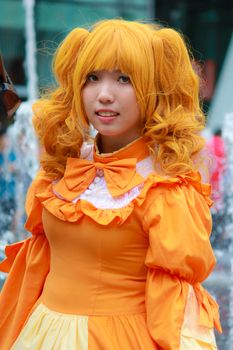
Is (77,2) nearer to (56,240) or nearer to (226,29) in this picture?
(226,29)

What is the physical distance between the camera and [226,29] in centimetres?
1305

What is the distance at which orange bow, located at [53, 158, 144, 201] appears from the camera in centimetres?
210

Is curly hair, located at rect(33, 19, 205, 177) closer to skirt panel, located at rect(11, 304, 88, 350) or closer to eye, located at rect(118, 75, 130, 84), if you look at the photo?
eye, located at rect(118, 75, 130, 84)

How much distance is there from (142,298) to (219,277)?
117 inches

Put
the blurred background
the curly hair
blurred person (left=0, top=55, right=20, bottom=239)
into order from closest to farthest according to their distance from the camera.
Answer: the curly hair
blurred person (left=0, top=55, right=20, bottom=239)
the blurred background

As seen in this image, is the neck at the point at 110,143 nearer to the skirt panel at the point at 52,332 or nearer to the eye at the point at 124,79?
the eye at the point at 124,79

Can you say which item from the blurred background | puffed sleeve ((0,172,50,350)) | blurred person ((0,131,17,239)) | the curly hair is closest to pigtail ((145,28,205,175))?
the curly hair

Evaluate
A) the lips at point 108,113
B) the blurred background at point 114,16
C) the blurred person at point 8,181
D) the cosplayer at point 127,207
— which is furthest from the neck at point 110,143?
the blurred background at point 114,16

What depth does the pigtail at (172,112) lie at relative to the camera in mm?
2096

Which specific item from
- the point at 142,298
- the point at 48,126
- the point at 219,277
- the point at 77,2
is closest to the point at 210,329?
the point at 142,298

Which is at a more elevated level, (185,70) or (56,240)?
(185,70)

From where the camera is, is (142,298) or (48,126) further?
(48,126)

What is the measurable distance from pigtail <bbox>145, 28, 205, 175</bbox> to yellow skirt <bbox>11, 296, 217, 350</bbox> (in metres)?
0.40

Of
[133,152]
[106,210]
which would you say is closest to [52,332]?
[106,210]
